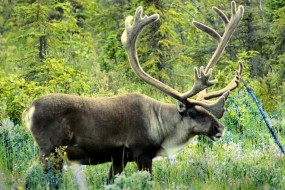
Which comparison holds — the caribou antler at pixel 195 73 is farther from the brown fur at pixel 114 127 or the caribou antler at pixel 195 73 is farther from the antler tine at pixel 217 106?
the brown fur at pixel 114 127

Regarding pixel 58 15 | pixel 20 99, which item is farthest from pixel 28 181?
pixel 58 15

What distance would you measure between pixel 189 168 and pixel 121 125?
993 millimetres

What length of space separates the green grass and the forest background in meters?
0.98

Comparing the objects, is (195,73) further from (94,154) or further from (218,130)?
(94,154)

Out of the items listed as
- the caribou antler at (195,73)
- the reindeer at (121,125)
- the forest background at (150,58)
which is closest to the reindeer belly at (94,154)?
the reindeer at (121,125)

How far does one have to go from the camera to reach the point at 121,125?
6.75 meters

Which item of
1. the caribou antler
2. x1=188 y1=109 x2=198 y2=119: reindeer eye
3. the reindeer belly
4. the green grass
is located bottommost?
the green grass

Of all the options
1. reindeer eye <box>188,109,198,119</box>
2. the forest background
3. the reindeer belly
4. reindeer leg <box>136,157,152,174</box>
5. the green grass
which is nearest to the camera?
the green grass

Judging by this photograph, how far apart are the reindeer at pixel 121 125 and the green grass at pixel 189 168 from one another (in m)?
0.25

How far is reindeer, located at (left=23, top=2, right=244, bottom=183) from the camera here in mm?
6387

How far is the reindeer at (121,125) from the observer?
21.0 feet

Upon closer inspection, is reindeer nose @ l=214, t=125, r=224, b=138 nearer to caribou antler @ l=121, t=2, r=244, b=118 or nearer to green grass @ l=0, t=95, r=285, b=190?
caribou antler @ l=121, t=2, r=244, b=118

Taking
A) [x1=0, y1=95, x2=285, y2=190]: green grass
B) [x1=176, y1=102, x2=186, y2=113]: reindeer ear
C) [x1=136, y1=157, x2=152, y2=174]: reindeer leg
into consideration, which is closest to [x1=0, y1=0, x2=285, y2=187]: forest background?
[x1=0, y1=95, x2=285, y2=190]: green grass

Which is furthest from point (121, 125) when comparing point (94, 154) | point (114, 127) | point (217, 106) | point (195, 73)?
point (217, 106)
